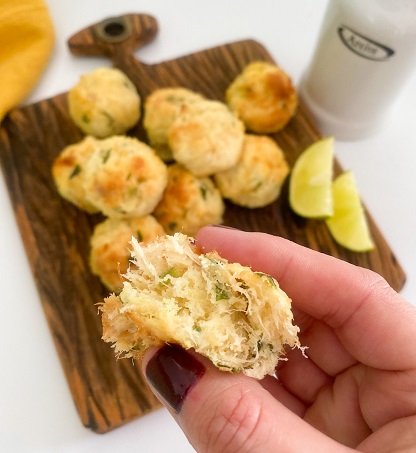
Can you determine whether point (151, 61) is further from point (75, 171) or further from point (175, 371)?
point (175, 371)

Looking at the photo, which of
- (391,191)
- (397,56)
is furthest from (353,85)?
(391,191)

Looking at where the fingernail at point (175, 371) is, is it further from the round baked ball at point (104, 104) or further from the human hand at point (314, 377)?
the round baked ball at point (104, 104)

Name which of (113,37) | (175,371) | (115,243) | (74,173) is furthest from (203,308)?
(113,37)

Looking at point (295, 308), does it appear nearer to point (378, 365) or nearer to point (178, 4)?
point (378, 365)

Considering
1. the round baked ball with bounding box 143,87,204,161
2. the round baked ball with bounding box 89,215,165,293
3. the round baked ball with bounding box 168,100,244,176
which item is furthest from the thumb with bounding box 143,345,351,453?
the round baked ball with bounding box 143,87,204,161

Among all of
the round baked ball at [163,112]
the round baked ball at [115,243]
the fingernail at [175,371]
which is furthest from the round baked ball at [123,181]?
the fingernail at [175,371]
